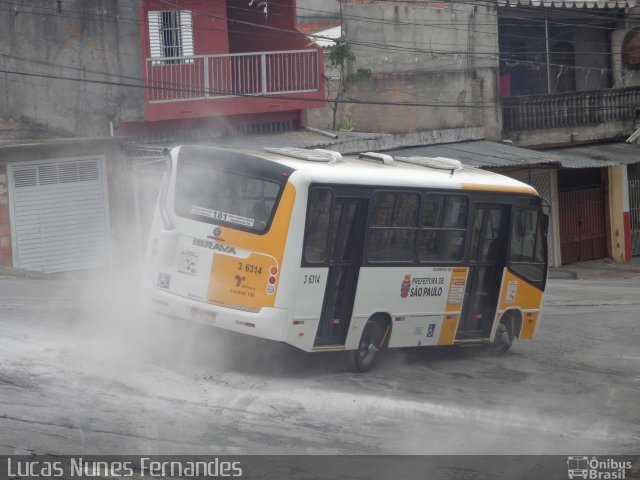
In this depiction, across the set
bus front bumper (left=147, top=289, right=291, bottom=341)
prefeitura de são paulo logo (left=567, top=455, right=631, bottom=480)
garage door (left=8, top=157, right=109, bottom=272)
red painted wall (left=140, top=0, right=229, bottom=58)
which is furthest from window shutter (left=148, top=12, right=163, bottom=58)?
prefeitura de são paulo logo (left=567, top=455, right=631, bottom=480)

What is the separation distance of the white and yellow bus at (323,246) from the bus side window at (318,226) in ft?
0.06

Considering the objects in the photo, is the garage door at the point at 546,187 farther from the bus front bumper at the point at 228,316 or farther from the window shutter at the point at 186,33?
the bus front bumper at the point at 228,316

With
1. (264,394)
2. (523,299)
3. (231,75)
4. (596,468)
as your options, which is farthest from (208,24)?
(596,468)

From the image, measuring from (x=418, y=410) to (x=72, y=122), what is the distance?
557 inches

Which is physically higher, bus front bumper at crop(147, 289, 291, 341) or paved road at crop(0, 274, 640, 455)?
bus front bumper at crop(147, 289, 291, 341)

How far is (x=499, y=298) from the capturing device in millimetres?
16391

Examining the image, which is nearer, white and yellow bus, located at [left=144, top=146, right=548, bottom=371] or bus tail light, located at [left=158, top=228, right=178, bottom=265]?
white and yellow bus, located at [left=144, top=146, right=548, bottom=371]

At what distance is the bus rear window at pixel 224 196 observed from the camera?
12766mm

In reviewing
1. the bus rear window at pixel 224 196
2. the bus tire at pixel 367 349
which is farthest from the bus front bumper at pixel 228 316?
the bus tire at pixel 367 349

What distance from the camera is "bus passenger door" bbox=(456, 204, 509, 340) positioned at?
15633 millimetres

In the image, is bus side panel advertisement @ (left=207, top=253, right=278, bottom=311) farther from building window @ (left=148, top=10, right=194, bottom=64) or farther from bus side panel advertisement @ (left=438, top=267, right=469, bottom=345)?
building window @ (left=148, top=10, right=194, bottom=64)

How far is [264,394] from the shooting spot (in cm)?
1193

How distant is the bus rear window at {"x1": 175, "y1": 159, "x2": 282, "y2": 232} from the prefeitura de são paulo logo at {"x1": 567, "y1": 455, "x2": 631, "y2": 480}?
4.42 metres

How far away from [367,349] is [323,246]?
1858 mm
